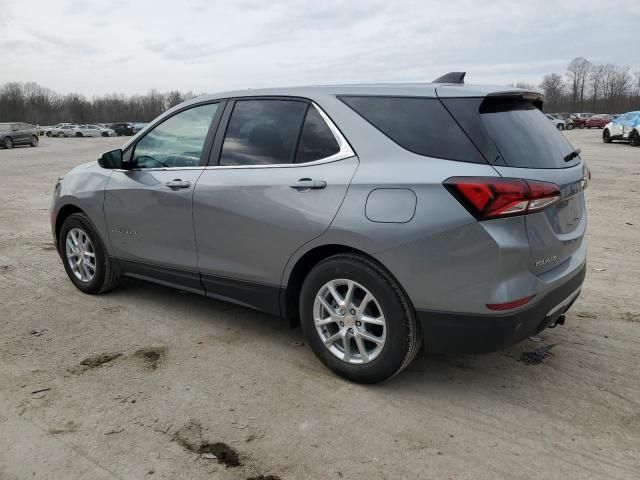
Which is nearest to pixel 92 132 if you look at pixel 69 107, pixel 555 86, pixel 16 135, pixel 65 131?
pixel 65 131

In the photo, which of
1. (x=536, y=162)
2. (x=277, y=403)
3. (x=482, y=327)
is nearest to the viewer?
(x=482, y=327)

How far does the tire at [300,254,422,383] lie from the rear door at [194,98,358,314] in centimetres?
25

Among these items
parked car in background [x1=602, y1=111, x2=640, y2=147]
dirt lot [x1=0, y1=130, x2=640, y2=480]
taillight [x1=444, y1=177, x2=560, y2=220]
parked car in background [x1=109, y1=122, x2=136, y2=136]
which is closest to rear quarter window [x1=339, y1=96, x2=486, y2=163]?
taillight [x1=444, y1=177, x2=560, y2=220]

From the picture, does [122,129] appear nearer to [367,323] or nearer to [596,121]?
[596,121]

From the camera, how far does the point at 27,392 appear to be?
3.30 m

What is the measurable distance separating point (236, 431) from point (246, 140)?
1.91m

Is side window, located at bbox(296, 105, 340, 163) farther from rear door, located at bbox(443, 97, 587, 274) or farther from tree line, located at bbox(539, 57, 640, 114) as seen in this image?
tree line, located at bbox(539, 57, 640, 114)

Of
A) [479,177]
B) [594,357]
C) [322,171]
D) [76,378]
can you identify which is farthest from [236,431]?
[594,357]

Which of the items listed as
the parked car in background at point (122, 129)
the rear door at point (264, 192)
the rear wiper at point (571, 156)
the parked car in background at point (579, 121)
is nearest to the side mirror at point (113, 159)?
the rear door at point (264, 192)

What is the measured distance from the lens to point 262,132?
145 inches

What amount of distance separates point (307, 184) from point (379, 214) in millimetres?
544

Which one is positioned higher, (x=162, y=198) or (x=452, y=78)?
(x=452, y=78)

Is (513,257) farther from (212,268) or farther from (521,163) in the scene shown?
(212,268)

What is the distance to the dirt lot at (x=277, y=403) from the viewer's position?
260cm
